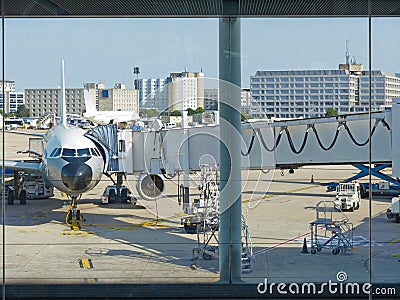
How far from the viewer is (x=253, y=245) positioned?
8.02 meters

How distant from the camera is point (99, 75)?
8125 mm

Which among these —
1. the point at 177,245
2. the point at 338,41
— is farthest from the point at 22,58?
the point at 338,41

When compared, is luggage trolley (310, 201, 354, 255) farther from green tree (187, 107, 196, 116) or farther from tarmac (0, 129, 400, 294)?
green tree (187, 107, 196, 116)

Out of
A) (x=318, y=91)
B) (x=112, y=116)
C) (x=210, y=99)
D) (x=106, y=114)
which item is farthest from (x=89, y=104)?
(x=318, y=91)

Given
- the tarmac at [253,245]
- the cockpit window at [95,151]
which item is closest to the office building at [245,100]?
the tarmac at [253,245]

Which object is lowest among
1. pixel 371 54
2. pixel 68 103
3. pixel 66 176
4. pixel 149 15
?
pixel 66 176

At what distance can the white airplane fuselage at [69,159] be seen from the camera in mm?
10352

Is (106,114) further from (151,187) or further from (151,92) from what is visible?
(151,187)

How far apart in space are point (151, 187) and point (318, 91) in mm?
2713

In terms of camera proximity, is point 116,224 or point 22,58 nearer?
point 22,58

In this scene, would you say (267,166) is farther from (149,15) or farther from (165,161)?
(149,15)

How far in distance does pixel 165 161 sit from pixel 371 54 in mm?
3135

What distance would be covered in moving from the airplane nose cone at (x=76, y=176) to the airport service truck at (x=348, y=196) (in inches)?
151

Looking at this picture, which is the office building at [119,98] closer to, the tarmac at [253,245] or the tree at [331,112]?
the tarmac at [253,245]
